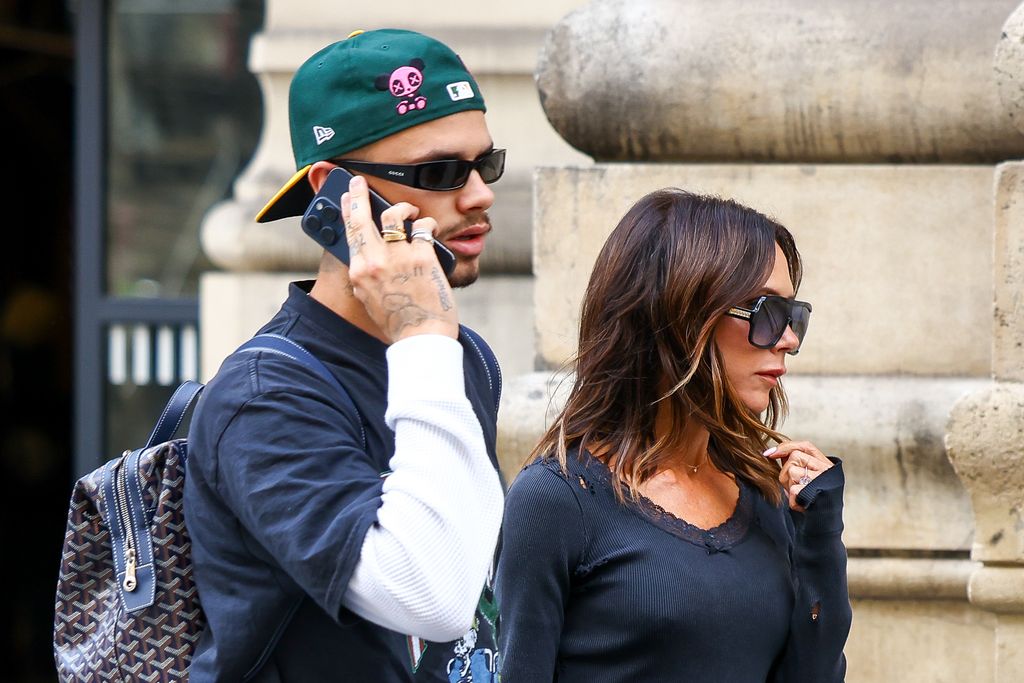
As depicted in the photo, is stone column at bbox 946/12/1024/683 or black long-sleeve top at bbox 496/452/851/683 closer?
black long-sleeve top at bbox 496/452/851/683

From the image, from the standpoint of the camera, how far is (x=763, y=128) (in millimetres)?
4035

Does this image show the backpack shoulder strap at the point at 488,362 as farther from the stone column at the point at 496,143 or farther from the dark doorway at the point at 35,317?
the dark doorway at the point at 35,317

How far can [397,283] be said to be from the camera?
2.01m

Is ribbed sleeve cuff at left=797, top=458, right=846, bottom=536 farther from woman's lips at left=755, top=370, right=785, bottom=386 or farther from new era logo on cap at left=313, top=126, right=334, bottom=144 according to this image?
new era logo on cap at left=313, top=126, right=334, bottom=144

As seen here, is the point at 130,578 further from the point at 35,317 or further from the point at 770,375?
the point at 35,317

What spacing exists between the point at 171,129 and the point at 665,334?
4602 millimetres

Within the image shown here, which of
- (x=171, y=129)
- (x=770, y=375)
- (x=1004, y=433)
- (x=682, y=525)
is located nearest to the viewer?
(x=682, y=525)

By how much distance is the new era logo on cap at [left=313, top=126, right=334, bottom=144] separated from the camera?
2195 millimetres

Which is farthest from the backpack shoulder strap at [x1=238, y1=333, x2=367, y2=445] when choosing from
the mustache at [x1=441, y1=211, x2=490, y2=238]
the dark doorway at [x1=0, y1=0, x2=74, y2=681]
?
the dark doorway at [x1=0, y1=0, x2=74, y2=681]

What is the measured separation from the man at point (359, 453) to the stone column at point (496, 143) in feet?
9.06

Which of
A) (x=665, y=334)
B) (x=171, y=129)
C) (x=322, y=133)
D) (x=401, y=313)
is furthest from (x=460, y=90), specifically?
(x=171, y=129)

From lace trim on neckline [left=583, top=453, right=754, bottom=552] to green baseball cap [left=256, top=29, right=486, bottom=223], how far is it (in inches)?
28.2

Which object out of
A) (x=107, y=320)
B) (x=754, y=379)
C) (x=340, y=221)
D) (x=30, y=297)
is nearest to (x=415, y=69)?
(x=340, y=221)

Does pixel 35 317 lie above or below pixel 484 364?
below
